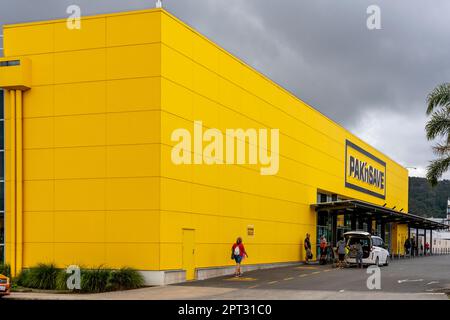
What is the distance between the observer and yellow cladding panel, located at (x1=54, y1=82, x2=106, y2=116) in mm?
26453

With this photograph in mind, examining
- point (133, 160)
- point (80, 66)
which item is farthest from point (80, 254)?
point (80, 66)

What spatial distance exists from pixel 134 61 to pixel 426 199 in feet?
416

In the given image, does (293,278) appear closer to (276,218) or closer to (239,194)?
(239,194)

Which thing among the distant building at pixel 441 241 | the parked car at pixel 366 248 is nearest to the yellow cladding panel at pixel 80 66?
the parked car at pixel 366 248

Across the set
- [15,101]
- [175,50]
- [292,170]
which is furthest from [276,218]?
[15,101]

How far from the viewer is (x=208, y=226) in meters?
29.1

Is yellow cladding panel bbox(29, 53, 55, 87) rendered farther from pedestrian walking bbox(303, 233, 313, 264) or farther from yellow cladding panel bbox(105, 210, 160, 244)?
pedestrian walking bbox(303, 233, 313, 264)

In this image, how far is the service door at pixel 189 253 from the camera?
27.0 meters

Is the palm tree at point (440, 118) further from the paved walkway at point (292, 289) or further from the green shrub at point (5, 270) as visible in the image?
the green shrub at point (5, 270)

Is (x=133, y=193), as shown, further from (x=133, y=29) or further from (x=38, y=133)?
(x=133, y=29)

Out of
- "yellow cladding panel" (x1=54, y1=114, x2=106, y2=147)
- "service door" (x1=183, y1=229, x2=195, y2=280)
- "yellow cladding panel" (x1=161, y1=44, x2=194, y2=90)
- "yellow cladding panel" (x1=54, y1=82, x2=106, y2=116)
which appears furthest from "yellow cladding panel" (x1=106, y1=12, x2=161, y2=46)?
"service door" (x1=183, y1=229, x2=195, y2=280)

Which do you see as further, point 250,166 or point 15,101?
point 250,166

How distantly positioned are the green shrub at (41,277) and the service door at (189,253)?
200 inches
